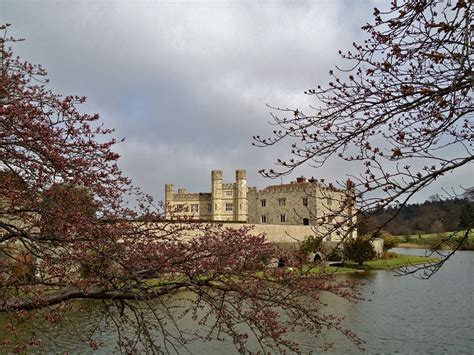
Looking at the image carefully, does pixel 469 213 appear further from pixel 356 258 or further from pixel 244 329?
pixel 356 258

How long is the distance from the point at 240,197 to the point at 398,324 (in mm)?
26947

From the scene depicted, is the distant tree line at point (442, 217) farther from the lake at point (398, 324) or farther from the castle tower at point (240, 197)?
the castle tower at point (240, 197)

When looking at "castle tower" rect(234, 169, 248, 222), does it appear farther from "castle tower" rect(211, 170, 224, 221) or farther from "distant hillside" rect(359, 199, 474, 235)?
"distant hillside" rect(359, 199, 474, 235)

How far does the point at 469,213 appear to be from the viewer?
371 centimetres

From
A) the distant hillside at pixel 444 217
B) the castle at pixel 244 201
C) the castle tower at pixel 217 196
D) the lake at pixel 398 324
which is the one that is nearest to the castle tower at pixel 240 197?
the castle at pixel 244 201

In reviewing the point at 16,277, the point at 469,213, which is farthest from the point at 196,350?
the point at 469,213

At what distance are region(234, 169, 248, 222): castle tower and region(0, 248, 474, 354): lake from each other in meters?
19.4

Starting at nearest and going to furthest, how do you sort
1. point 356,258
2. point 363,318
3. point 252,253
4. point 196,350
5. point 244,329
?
point 252,253 < point 196,350 < point 244,329 < point 363,318 < point 356,258

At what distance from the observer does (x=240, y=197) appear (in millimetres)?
39094

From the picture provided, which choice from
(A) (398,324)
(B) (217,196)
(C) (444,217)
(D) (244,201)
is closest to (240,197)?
(D) (244,201)

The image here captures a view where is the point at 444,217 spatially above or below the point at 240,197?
below

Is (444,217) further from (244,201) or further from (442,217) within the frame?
(244,201)

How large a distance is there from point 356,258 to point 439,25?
2691 centimetres

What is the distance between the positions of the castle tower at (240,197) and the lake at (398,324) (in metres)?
19.4
